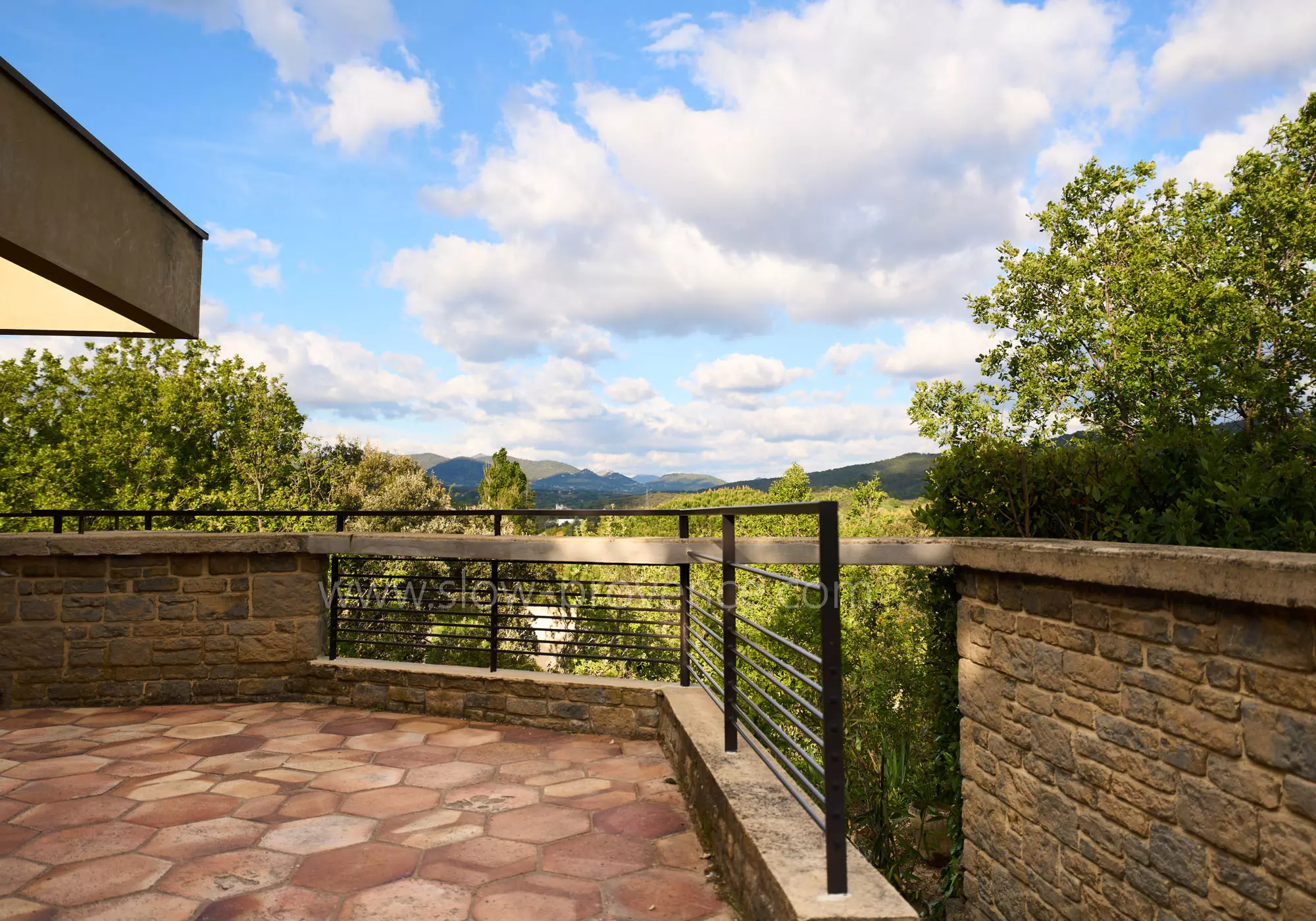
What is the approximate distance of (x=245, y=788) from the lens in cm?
361

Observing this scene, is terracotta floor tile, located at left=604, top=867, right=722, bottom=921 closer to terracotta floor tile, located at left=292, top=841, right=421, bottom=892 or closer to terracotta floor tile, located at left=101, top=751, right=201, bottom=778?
terracotta floor tile, located at left=292, top=841, right=421, bottom=892

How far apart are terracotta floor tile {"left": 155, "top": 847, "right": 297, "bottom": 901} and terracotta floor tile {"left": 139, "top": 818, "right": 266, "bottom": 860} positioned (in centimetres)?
7

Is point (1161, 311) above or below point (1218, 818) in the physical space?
above

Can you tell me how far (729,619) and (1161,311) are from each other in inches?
580

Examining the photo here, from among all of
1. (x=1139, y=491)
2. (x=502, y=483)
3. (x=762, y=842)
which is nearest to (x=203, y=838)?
(x=762, y=842)

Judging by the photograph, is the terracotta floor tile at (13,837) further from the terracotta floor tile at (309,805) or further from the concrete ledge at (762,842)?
the concrete ledge at (762,842)

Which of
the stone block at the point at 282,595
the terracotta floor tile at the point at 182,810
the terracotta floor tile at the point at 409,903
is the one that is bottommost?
the terracotta floor tile at the point at 409,903

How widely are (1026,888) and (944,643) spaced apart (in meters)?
1.44

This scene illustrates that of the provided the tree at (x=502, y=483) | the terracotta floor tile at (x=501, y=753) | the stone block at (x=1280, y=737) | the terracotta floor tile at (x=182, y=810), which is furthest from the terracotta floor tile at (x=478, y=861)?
the tree at (x=502, y=483)

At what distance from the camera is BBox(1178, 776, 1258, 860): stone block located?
2.45m

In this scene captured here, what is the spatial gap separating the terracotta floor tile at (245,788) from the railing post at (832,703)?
8.98 ft

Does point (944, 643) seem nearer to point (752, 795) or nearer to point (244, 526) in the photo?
point (752, 795)

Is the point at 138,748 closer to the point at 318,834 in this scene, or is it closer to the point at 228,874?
the point at 318,834

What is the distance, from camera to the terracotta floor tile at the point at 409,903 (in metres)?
2.47
